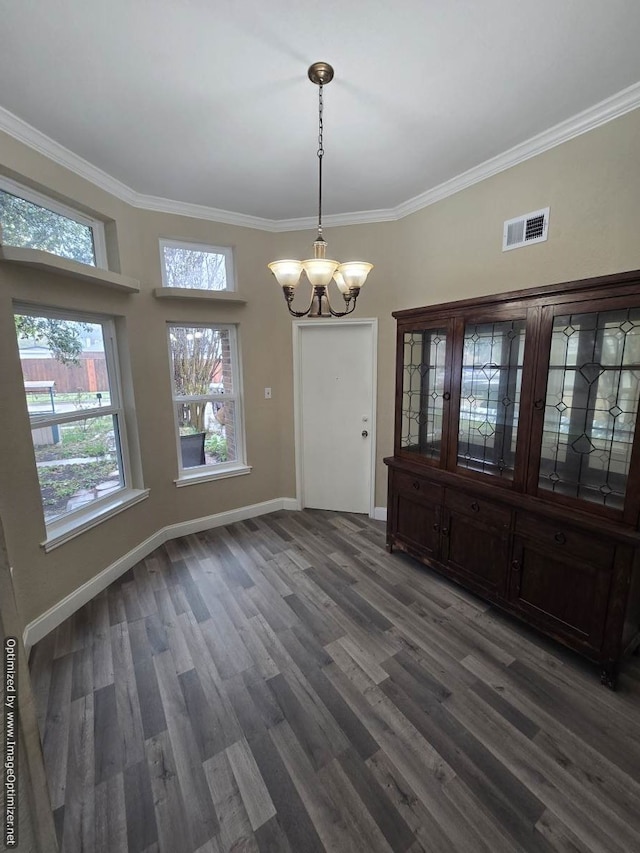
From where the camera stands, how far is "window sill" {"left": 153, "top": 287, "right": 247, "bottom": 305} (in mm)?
3074

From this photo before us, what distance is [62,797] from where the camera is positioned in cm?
144

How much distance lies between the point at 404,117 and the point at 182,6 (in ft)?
4.04

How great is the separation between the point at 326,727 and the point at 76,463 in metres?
2.37

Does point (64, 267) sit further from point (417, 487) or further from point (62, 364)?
point (417, 487)

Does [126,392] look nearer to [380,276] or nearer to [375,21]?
[380,276]

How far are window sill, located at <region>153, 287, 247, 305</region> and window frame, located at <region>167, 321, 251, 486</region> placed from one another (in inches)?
9.7

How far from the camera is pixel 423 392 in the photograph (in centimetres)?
288

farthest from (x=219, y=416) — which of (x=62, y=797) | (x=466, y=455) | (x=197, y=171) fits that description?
(x=62, y=797)

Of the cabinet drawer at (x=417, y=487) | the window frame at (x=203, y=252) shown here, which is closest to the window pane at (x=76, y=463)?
the window frame at (x=203, y=252)

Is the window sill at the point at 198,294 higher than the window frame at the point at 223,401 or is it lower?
higher

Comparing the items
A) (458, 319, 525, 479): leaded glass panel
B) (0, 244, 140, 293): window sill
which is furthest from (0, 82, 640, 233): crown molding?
(458, 319, 525, 479): leaded glass panel

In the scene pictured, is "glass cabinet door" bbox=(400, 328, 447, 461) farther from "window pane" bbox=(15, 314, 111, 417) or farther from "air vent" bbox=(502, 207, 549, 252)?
"window pane" bbox=(15, 314, 111, 417)

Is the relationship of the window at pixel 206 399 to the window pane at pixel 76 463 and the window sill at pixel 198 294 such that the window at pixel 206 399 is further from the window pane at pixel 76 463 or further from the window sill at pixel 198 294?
the window pane at pixel 76 463

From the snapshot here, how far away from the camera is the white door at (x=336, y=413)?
3.71 meters
